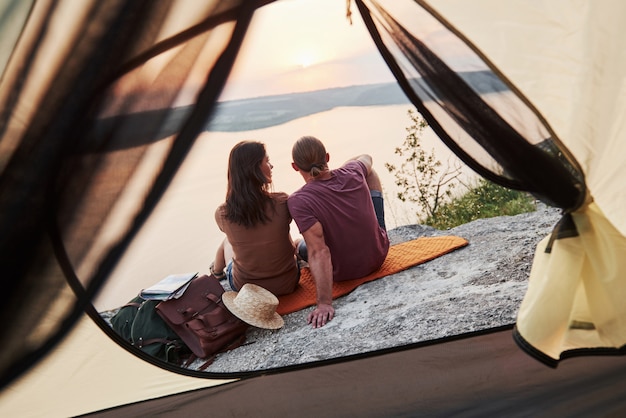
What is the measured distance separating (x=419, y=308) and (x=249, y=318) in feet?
2.77

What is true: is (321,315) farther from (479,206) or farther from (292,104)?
(479,206)

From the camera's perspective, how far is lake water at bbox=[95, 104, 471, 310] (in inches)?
106

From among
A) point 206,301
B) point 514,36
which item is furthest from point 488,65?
point 206,301

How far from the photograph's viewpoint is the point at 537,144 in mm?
2344

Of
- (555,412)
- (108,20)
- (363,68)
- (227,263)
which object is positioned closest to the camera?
(108,20)

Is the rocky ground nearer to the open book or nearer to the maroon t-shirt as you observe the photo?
the maroon t-shirt

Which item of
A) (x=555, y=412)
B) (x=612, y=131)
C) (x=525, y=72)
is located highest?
(x=525, y=72)

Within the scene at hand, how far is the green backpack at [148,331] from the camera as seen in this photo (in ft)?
10.1

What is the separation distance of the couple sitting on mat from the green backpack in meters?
0.60

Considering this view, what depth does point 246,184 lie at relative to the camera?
342 cm

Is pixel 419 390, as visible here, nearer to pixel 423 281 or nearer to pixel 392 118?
pixel 423 281

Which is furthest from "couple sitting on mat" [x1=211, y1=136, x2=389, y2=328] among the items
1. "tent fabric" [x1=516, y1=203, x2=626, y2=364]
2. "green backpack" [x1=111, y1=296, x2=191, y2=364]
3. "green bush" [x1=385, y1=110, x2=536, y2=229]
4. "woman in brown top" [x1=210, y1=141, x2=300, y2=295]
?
"tent fabric" [x1=516, y1=203, x2=626, y2=364]

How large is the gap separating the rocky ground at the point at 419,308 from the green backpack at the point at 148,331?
0.13 m

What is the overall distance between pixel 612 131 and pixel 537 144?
257 mm
